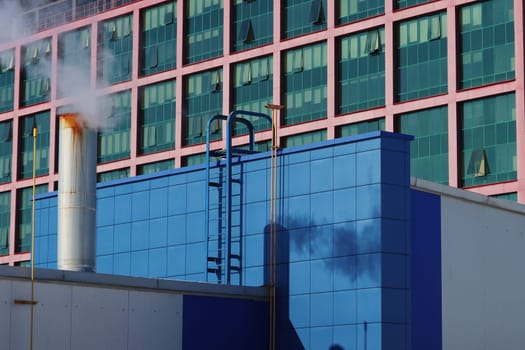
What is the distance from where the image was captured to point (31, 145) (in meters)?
92.4

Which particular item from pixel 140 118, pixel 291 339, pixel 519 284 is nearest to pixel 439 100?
pixel 140 118

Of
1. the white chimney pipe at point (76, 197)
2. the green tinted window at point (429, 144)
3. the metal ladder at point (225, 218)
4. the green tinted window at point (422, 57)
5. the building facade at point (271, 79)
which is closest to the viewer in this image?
the white chimney pipe at point (76, 197)

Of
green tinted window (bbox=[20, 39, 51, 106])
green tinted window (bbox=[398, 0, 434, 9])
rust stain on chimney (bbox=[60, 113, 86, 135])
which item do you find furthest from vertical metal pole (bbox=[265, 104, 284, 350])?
green tinted window (bbox=[20, 39, 51, 106])

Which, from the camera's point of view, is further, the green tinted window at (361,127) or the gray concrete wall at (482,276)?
the green tinted window at (361,127)

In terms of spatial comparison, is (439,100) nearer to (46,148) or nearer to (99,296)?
(46,148)

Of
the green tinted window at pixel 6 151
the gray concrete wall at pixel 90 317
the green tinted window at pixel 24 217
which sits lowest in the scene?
the gray concrete wall at pixel 90 317

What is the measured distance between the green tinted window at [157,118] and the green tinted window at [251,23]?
5752 mm

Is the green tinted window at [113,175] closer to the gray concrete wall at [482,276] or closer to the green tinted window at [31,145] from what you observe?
the green tinted window at [31,145]

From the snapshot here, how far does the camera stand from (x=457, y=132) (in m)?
71.3

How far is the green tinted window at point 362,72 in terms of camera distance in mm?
75188

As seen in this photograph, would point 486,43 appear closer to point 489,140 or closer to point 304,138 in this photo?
point 489,140

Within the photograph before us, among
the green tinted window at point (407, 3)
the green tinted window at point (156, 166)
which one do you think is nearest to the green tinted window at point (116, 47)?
the green tinted window at point (156, 166)

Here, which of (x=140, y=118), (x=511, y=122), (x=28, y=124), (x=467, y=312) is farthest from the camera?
(x=28, y=124)

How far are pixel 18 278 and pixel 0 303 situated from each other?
84 cm
